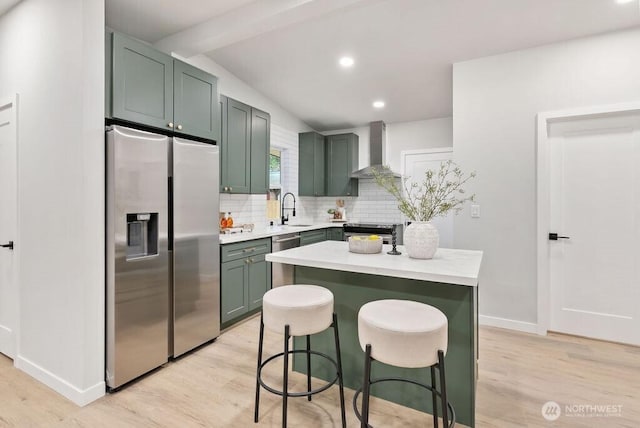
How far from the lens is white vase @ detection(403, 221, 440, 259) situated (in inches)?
79.0

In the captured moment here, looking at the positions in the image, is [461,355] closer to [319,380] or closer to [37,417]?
[319,380]

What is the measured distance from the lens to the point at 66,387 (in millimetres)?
2104

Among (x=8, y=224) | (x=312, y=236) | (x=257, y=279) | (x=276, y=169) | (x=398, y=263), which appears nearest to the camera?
(x=398, y=263)

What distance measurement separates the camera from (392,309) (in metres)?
1.60

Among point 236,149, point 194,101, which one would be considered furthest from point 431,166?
point 194,101

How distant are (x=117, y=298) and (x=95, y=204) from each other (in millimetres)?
629

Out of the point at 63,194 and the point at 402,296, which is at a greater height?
the point at 63,194

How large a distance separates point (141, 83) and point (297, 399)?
2467 millimetres

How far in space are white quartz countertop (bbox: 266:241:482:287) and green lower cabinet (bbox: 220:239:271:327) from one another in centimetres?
110

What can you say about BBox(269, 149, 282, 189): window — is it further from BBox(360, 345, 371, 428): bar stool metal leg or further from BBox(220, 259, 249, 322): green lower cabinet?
BBox(360, 345, 371, 428): bar stool metal leg

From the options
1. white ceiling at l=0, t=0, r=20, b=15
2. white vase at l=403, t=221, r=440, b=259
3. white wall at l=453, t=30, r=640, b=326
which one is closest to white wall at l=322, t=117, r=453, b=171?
white wall at l=453, t=30, r=640, b=326

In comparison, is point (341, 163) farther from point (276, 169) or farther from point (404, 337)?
point (404, 337)

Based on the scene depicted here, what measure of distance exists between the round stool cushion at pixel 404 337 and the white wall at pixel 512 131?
7.11 feet

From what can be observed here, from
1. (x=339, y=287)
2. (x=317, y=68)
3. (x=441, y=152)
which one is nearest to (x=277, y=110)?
(x=317, y=68)
